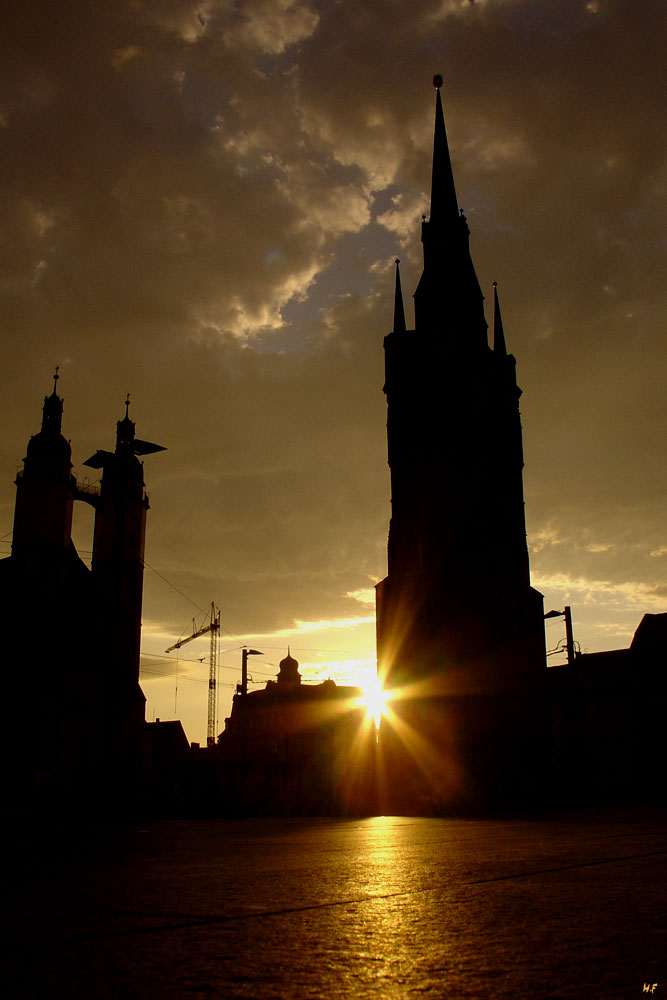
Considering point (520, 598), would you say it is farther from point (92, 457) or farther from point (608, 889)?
point (608, 889)

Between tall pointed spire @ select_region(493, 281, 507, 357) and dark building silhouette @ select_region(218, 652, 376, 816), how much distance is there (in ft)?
92.6

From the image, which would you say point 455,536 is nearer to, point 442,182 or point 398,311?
point 398,311

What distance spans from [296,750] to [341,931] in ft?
218

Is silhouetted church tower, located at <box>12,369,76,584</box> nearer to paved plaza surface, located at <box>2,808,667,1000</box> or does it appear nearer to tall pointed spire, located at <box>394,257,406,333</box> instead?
tall pointed spire, located at <box>394,257,406,333</box>

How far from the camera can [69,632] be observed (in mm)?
52562

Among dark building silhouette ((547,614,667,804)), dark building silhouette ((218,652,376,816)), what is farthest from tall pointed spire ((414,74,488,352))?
dark building silhouette ((218,652,376,816))

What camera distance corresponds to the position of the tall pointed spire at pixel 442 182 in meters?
59.1

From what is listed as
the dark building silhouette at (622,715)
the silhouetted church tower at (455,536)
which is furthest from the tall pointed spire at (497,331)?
the dark building silhouette at (622,715)

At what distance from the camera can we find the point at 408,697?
163 feet

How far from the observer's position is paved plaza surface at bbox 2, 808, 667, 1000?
163cm

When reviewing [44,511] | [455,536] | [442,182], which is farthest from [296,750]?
[442,182]

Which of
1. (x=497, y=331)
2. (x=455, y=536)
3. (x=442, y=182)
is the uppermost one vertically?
(x=442, y=182)

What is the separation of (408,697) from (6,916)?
1914 inches

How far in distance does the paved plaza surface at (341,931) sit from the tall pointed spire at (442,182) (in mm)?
59494
